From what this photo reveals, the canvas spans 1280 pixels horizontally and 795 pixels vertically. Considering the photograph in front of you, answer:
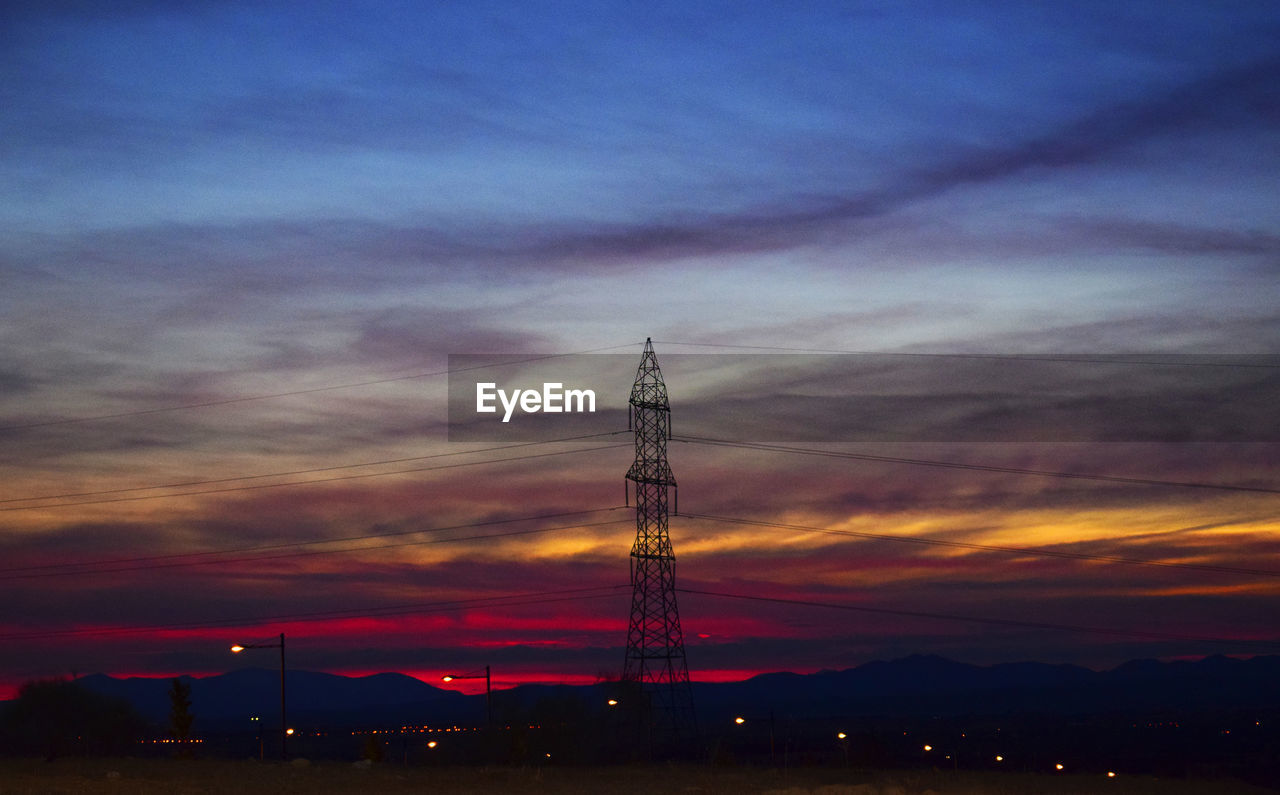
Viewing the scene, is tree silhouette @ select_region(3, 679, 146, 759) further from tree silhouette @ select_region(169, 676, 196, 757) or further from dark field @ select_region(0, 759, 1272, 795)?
dark field @ select_region(0, 759, 1272, 795)

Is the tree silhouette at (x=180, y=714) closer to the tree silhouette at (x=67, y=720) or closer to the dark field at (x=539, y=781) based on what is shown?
the tree silhouette at (x=67, y=720)

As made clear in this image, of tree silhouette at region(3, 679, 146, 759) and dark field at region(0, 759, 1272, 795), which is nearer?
dark field at region(0, 759, 1272, 795)

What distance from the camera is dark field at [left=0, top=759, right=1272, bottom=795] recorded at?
52812 mm

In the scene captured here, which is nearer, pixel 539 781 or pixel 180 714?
pixel 539 781

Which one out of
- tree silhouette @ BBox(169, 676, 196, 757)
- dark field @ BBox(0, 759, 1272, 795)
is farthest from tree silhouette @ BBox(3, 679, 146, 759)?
dark field @ BBox(0, 759, 1272, 795)

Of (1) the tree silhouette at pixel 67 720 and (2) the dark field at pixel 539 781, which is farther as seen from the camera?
(1) the tree silhouette at pixel 67 720

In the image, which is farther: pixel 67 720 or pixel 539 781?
pixel 67 720

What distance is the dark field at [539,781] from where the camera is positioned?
52.8 m

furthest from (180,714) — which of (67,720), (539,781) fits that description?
(539,781)

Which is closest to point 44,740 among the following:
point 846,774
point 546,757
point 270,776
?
point 546,757

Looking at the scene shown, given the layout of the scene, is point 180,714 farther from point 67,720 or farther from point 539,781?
point 539,781

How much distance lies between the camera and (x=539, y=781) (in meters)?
59.0

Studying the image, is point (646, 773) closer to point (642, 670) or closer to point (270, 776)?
point (642, 670)

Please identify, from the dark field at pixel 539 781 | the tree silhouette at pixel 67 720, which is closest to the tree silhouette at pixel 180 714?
the tree silhouette at pixel 67 720
